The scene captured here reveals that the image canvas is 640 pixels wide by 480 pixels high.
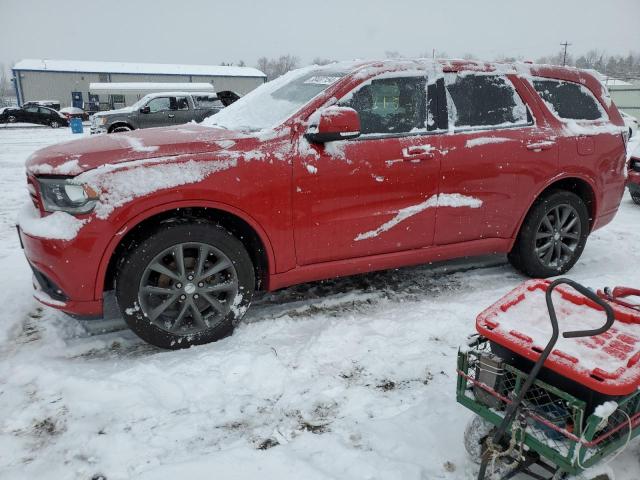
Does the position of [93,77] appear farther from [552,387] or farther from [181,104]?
[552,387]

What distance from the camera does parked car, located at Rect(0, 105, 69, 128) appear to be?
27578mm

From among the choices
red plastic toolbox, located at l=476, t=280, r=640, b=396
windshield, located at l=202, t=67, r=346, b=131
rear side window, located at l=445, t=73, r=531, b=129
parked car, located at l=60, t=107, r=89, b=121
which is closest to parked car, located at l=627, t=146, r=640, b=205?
rear side window, located at l=445, t=73, r=531, b=129

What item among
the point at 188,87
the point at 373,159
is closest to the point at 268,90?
the point at 373,159

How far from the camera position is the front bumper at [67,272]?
281 centimetres

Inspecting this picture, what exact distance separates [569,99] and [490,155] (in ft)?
3.81

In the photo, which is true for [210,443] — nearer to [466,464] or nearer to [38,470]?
[38,470]

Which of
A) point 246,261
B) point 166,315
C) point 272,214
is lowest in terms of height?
point 166,315

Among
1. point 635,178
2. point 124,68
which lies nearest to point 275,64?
point 124,68

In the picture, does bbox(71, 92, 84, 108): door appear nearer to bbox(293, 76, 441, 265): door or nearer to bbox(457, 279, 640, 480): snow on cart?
bbox(293, 76, 441, 265): door

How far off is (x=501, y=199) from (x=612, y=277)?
57.7 inches

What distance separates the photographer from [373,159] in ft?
11.2

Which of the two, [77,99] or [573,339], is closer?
[573,339]

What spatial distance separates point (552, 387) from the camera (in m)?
1.77

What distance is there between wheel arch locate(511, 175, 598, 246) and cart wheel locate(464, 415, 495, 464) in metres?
2.39
